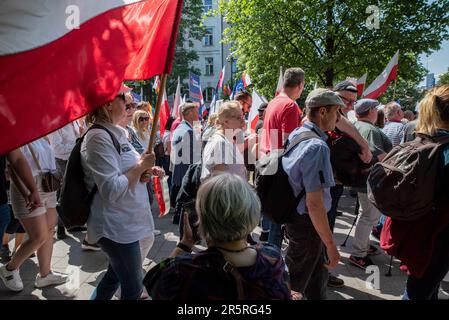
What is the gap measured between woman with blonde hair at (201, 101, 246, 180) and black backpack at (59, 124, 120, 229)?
1.11 m

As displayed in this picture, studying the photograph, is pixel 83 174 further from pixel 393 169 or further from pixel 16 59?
pixel 393 169

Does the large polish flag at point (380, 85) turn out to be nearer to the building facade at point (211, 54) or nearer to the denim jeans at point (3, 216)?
the denim jeans at point (3, 216)

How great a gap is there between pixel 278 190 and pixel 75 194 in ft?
4.68

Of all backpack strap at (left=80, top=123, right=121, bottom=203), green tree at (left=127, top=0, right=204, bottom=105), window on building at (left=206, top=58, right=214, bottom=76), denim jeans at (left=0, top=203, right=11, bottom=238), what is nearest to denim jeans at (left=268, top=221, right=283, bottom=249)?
backpack strap at (left=80, top=123, right=121, bottom=203)

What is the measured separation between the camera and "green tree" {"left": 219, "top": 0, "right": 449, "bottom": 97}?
13273mm

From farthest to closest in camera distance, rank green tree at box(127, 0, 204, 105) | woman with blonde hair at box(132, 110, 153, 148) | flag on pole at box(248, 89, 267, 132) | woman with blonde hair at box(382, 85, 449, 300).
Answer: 1. green tree at box(127, 0, 204, 105)
2. flag on pole at box(248, 89, 267, 132)
3. woman with blonde hair at box(132, 110, 153, 148)
4. woman with blonde hair at box(382, 85, 449, 300)

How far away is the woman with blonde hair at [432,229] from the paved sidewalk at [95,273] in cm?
124

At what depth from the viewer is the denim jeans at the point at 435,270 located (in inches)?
91.5

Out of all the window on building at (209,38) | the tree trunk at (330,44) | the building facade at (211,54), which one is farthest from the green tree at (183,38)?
the tree trunk at (330,44)

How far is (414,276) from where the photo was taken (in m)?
2.38

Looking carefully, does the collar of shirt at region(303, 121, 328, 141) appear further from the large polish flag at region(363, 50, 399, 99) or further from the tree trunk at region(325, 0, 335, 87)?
the tree trunk at region(325, 0, 335, 87)

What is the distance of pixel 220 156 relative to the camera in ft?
10.4
